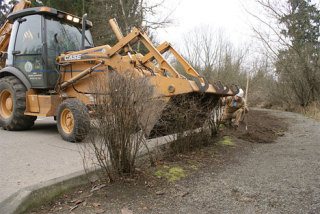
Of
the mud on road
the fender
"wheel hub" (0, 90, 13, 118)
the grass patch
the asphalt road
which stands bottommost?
the mud on road

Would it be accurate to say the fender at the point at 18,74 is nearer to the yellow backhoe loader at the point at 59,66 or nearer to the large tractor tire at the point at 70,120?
the yellow backhoe loader at the point at 59,66

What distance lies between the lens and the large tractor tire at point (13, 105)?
7.92m

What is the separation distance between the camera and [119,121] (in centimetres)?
389

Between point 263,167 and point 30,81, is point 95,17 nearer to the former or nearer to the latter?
point 30,81

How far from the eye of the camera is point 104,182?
4.14 metres

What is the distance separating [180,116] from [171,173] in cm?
108

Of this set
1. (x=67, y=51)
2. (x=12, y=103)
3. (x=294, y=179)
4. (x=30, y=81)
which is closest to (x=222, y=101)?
(x=294, y=179)

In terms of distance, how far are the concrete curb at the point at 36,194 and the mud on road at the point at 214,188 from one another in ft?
0.30

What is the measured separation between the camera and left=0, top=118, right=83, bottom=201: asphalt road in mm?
4182

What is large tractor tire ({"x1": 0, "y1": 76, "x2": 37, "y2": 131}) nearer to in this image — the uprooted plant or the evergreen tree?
the uprooted plant

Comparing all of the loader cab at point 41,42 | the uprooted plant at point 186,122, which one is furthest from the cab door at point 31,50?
the uprooted plant at point 186,122

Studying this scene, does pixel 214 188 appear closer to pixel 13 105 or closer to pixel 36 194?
pixel 36 194

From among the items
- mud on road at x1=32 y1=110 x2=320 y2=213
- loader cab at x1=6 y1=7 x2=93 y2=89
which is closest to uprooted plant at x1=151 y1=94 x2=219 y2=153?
mud on road at x1=32 y1=110 x2=320 y2=213

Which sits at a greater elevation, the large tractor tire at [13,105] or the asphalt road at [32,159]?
the large tractor tire at [13,105]
